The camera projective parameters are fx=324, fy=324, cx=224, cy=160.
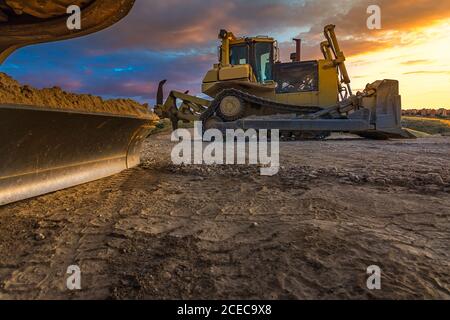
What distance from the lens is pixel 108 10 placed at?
194 cm

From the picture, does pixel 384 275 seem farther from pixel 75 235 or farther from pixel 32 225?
pixel 32 225

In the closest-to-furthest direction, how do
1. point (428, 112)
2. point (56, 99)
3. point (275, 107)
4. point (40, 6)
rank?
point (40, 6)
point (56, 99)
point (275, 107)
point (428, 112)

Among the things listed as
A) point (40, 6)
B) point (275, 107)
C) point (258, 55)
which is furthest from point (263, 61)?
point (40, 6)

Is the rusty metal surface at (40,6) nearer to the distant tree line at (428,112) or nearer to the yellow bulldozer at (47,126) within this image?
the yellow bulldozer at (47,126)

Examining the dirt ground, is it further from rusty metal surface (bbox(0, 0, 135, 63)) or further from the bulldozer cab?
the bulldozer cab

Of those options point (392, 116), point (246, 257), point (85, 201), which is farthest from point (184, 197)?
point (392, 116)

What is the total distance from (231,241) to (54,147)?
4.93 ft

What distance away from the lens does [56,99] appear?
208cm

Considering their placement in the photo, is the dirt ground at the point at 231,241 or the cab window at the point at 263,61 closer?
the dirt ground at the point at 231,241

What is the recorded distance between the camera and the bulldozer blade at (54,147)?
184 centimetres

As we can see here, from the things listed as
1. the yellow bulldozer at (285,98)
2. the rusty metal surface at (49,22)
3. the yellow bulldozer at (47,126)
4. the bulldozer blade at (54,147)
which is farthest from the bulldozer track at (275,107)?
the rusty metal surface at (49,22)

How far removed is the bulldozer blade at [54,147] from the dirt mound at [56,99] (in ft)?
0.20

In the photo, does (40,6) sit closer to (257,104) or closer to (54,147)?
(54,147)
